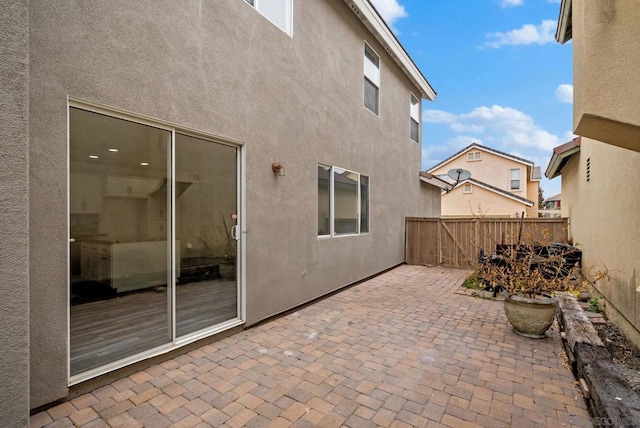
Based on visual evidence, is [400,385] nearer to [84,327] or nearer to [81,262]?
[84,327]

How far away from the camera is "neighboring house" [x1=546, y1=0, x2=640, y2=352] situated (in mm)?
2475

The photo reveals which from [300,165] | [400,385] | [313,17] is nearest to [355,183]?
[300,165]

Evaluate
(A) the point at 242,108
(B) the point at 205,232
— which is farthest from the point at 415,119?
(B) the point at 205,232

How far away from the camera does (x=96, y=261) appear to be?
3.83 metres

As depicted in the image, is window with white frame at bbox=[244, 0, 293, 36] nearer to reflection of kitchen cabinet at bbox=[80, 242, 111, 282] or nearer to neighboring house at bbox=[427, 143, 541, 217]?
reflection of kitchen cabinet at bbox=[80, 242, 111, 282]

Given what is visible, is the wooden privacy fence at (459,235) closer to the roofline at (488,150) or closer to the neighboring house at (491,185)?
the neighboring house at (491,185)

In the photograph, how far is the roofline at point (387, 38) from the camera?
734 cm

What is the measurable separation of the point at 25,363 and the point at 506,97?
39.1m

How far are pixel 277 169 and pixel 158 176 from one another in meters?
1.82

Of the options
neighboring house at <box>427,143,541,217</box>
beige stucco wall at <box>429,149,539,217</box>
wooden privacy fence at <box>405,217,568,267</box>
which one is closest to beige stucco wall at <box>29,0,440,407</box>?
wooden privacy fence at <box>405,217,568,267</box>

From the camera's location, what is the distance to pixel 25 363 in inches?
85.9

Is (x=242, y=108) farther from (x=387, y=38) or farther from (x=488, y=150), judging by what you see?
(x=488, y=150)

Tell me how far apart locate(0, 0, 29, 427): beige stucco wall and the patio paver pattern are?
0.81 m

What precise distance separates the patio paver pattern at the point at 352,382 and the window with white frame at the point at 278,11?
4812mm
